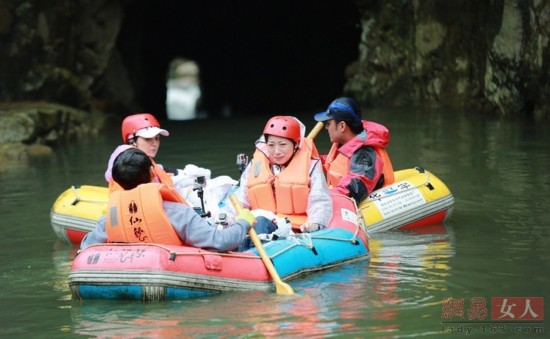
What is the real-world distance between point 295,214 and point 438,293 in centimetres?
157

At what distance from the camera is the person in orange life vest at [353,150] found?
8.64 meters

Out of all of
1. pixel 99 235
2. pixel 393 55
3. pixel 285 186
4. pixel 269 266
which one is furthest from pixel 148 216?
pixel 393 55

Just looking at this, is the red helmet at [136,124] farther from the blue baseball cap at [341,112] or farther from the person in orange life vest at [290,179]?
the blue baseball cap at [341,112]

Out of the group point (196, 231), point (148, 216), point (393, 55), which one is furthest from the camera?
point (393, 55)

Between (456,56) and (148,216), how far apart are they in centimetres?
1499

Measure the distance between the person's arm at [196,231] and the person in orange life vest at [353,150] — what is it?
2211mm

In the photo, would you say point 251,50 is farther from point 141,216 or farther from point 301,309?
point 301,309

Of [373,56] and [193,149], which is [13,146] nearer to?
[193,149]

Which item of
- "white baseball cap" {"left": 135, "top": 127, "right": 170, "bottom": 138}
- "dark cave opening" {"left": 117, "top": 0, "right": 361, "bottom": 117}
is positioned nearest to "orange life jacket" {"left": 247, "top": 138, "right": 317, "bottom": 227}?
"white baseball cap" {"left": 135, "top": 127, "right": 170, "bottom": 138}

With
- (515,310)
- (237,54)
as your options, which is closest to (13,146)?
(515,310)

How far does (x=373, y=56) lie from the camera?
22594 millimetres

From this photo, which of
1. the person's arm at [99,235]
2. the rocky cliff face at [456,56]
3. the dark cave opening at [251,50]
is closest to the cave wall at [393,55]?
the rocky cliff face at [456,56]

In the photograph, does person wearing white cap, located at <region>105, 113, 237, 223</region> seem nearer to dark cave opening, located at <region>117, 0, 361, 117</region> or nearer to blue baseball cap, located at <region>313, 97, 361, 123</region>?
blue baseball cap, located at <region>313, 97, 361, 123</region>

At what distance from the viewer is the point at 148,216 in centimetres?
629
